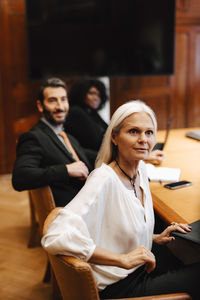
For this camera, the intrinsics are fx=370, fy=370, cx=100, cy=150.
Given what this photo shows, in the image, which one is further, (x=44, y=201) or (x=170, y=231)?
(x=44, y=201)

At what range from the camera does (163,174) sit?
2154 mm

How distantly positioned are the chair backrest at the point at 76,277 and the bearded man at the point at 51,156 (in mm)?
843

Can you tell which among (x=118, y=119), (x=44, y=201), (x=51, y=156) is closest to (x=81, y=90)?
(x=51, y=156)

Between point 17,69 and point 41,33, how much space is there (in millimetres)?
520

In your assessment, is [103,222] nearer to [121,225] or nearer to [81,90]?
[121,225]

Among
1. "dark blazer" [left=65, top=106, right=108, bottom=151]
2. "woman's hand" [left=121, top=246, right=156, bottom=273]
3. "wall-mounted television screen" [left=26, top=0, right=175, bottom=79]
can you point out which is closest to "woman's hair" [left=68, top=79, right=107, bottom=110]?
"dark blazer" [left=65, top=106, right=108, bottom=151]

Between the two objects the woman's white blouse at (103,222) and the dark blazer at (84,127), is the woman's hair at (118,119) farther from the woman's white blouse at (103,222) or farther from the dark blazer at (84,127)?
the dark blazer at (84,127)

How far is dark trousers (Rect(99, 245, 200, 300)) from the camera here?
1.37m

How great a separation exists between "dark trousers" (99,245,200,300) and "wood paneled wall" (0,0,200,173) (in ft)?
9.56

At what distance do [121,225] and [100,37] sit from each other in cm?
352

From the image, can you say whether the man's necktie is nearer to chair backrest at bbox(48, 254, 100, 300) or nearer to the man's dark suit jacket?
the man's dark suit jacket

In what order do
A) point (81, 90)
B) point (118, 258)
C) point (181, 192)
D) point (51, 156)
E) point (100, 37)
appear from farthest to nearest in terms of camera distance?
point (100, 37)
point (81, 90)
point (51, 156)
point (181, 192)
point (118, 258)

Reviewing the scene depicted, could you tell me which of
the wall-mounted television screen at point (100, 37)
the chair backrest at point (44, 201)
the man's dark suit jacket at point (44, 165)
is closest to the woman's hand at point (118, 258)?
the chair backrest at point (44, 201)

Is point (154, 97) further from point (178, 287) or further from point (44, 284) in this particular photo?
point (178, 287)
